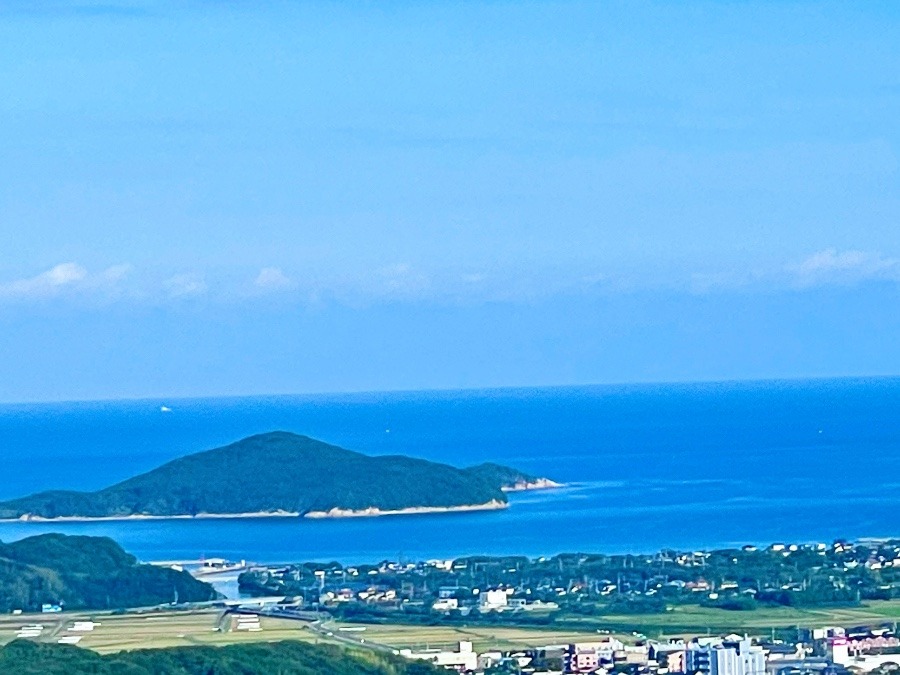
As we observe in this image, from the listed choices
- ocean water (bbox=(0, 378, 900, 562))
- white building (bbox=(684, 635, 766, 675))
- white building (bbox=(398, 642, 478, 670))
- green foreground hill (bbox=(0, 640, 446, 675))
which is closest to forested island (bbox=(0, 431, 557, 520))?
ocean water (bbox=(0, 378, 900, 562))

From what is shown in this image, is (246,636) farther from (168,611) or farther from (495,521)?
(495,521)

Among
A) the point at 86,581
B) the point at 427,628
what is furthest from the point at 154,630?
the point at 86,581

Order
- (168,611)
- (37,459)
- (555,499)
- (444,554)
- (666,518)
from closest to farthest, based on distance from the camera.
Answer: (168,611)
(444,554)
(666,518)
(555,499)
(37,459)

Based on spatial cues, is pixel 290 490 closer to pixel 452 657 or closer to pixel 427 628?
pixel 427 628

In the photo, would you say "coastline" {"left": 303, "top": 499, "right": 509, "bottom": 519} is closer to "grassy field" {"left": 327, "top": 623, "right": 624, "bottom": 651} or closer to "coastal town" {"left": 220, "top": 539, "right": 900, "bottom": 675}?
"coastal town" {"left": 220, "top": 539, "right": 900, "bottom": 675}

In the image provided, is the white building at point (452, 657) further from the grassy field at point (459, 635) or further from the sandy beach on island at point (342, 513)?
the sandy beach on island at point (342, 513)

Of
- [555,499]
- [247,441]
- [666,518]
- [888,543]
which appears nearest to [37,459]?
[247,441]

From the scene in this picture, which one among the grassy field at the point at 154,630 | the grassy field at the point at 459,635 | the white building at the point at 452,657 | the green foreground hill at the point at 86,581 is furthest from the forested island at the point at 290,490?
the white building at the point at 452,657
